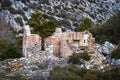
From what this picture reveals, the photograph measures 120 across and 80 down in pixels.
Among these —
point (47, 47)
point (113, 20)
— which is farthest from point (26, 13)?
point (47, 47)

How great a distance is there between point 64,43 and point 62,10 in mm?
58786

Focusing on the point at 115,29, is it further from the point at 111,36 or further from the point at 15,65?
the point at 15,65

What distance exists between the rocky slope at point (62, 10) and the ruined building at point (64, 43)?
39547mm

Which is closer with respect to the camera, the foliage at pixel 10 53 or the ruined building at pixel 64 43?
the ruined building at pixel 64 43

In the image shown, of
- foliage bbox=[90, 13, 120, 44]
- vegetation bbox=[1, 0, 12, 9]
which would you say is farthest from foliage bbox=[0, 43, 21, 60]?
vegetation bbox=[1, 0, 12, 9]

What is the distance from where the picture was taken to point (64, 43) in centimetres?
4938

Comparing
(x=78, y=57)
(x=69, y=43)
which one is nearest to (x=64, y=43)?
(x=69, y=43)

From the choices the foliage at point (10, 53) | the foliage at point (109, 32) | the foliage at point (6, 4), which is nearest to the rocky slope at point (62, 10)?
the foliage at point (6, 4)

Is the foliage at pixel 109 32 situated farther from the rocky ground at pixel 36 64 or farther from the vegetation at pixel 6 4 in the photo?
the vegetation at pixel 6 4

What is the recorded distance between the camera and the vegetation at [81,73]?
43.9 meters

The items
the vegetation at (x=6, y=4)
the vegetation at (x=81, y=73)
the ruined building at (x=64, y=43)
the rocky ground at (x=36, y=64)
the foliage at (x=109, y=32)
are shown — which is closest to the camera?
the vegetation at (x=81, y=73)

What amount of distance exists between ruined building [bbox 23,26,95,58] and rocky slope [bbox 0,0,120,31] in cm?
3955

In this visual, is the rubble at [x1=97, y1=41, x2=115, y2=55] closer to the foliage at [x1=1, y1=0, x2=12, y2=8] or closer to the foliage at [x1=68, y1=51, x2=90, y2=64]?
the foliage at [x1=68, y1=51, x2=90, y2=64]

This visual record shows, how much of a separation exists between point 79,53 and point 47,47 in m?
3.02
